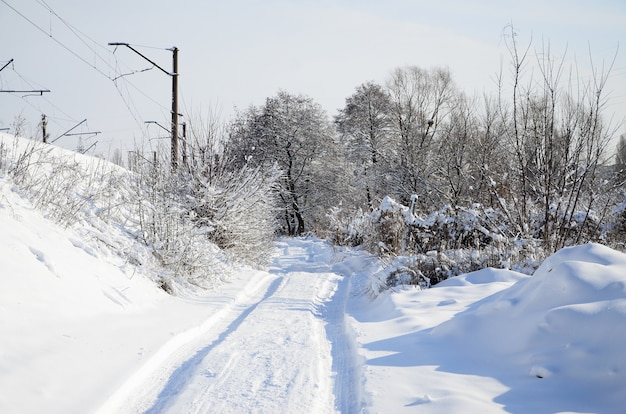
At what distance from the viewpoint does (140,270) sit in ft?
27.8

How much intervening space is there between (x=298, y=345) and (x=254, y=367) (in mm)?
958

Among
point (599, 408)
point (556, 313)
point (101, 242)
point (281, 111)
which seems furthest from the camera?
point (281, 111)

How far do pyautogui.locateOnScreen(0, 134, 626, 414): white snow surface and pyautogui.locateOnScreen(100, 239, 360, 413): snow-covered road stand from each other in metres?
0.02

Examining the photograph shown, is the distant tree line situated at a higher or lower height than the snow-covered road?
higher

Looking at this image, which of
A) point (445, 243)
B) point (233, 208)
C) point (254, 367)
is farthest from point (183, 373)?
point (233, 208)

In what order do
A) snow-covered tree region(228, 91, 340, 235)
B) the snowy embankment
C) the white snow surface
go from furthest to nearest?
snow-covered tree region(228, 91, 340, 235), the white snow surface, the snowy embankment

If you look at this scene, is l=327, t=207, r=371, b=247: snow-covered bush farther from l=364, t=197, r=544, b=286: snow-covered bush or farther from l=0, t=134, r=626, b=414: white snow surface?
l=0, t=134, r=626, b=414: white snow surface

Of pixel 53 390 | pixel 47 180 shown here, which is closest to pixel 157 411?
pixel 53 390

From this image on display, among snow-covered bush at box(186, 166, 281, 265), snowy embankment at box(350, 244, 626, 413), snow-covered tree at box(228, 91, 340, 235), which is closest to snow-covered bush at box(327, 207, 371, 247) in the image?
snow-covered bush at box(186, 166, 281, 265)

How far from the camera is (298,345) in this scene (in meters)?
5.78

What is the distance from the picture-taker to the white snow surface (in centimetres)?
368

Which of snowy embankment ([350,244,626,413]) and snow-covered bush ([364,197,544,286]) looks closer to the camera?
snowy embankment ([350,244,626,413])

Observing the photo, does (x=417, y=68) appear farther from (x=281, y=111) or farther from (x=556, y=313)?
(x=556, y=313)

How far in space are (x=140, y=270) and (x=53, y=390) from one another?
4.73 metres
